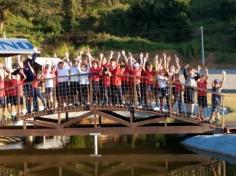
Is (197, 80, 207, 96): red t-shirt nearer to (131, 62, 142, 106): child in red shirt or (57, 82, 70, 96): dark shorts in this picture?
(131, 62, 142, 106): child in red shirt

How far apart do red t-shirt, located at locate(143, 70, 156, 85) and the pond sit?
2.55m

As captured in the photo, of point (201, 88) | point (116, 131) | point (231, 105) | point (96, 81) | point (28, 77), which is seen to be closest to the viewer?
point (96, 81)

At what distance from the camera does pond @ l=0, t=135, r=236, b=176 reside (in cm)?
1997

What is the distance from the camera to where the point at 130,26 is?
71.6 meters

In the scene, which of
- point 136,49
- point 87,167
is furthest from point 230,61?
point 87,167

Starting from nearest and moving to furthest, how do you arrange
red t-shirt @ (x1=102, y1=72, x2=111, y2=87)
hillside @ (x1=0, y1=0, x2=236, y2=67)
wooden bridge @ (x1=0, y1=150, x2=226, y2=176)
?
wooden bridge @ (x1=0, y1=150, x2=226, y2=176) → red t-shirt @ (x1=102, y1=72, x2=111, y2=87) → hillside @ (x1=0, y1=0, x2=236, y2=67)

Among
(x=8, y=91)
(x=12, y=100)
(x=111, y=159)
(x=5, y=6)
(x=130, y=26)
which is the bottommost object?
(x=111, y=159)

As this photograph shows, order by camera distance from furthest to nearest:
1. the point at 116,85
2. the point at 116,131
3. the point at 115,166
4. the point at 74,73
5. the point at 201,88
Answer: the point at 116,131 < the point at 74,73 < the point at 201,88 < the point at 116,85 < the point at 115,166

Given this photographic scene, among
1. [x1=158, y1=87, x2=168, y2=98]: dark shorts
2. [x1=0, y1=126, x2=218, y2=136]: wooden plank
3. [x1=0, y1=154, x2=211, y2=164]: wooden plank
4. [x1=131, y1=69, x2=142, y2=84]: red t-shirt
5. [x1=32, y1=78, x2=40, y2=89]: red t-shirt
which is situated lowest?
[x1=0, y1=154, x2=211, y2=164]: wooden plank

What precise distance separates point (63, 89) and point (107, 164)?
9.21 feet

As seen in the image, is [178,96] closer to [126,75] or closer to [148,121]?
[148,121]

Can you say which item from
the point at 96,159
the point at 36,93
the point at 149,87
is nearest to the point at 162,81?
the point at 149,87

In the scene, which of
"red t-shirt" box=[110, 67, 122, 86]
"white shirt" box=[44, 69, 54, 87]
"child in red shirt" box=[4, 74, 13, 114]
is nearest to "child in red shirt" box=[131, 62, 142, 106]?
"red t-shirt" box=[110, 67, 122, 86]

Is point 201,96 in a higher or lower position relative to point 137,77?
lower
